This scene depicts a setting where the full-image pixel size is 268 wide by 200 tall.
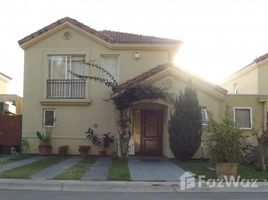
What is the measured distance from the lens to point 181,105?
20.2 meters

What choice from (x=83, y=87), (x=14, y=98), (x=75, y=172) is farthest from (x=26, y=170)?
(x=14, y=98)

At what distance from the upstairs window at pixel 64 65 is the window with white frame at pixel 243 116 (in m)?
8.07

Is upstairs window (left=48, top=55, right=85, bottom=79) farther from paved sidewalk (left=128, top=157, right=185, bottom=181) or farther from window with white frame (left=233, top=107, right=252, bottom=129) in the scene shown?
A: window with white frame (left=233, top=107, right=252, bottom=129)

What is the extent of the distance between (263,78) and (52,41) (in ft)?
40.1

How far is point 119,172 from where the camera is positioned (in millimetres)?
15398

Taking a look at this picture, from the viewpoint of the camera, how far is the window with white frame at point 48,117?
23.1 meters

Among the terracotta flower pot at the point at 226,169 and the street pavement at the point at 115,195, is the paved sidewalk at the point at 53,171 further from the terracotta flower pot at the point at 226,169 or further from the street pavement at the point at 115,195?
the terracotta flower pot at the point at 226,169

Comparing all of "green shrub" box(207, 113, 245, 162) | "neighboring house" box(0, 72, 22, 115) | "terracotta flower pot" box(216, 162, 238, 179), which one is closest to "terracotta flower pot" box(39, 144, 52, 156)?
"neighboring house" box(0, 72, 22, 115)

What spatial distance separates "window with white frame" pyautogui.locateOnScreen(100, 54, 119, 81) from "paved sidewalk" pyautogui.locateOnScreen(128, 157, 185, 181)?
5206 millimetres

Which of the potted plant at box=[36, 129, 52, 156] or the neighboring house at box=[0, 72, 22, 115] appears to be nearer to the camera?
the potted plant at box=[36, 129, 52, 156]

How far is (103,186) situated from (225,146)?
4.34m

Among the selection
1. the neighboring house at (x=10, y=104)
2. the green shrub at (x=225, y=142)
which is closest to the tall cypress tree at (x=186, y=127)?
the green shrub at (x=225, y=142)

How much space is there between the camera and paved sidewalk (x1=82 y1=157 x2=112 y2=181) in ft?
46.0

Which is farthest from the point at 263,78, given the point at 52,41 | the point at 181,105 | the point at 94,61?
the point at 52,41
